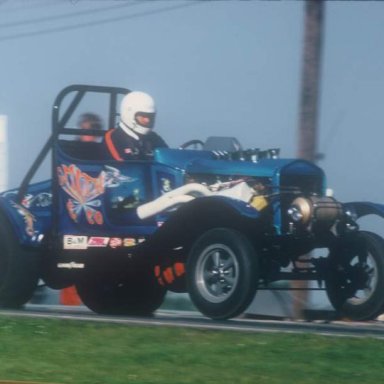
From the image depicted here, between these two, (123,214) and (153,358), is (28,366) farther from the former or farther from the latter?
(123,214)

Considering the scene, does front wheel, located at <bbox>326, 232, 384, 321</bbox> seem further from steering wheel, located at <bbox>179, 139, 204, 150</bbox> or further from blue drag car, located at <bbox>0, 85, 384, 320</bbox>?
steering wheel, located at <bbox>179, 139, 204, 150</bbox>

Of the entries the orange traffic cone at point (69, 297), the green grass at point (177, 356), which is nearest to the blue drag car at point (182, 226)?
the orange traffic cone at point (69, 297)

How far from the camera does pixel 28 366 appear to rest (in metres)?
9.52

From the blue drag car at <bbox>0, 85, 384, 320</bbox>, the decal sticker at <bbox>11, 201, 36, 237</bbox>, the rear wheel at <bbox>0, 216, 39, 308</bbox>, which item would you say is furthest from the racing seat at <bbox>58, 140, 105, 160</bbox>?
the rear wheel at <bbox>0, 216, 39, 308</bbox>

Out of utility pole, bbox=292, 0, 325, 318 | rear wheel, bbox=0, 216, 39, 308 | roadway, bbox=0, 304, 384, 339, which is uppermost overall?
utility pole, bbox=292, 0, 325, 318

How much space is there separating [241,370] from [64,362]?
1.24m

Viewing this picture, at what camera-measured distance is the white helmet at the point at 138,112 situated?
1277 centimetres

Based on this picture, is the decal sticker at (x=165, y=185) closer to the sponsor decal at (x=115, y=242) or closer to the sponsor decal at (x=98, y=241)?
the sponsor decal at (x=115, y=242)

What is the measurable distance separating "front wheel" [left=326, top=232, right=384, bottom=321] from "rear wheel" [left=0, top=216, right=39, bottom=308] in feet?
9.40

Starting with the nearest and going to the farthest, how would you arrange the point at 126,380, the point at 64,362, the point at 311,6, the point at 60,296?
the point at 126,380
the point at 64,362
the point at 311,6
the point at 60,296

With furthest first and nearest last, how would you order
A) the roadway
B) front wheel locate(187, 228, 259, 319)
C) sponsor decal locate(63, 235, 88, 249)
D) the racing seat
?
the racing seat
sponsor decal locate(63, 235, 88, 249)
front wheel locate(187, 228, 259, 319)
the roadway

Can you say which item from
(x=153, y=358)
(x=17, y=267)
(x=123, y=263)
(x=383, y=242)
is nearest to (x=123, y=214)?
(x=123, y=263)

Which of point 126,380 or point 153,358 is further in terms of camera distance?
point 153,358

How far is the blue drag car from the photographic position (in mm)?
12359
